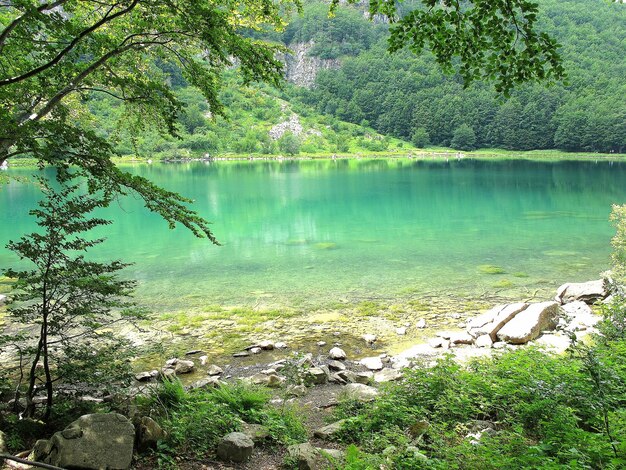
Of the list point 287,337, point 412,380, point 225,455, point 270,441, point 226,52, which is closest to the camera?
point 225,455

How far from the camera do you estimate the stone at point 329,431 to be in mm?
6797

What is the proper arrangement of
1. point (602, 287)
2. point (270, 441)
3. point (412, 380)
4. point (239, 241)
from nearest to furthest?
point (270, 441), point (412, 380), point (602, 287), point (239, 241)

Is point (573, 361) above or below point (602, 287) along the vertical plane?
above

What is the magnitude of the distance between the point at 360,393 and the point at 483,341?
525 cm

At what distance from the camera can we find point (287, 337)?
44.4 feet

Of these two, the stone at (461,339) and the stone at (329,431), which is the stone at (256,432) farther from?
the stone at (461,339)

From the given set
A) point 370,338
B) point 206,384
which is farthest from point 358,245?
point 206,384

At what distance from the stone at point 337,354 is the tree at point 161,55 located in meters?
6.12

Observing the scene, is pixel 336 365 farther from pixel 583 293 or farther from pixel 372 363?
pixel 583 293

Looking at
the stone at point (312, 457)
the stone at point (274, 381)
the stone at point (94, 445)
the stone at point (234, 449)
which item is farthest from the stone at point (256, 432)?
the stone at point (274, 381)

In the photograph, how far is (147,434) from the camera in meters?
5.86

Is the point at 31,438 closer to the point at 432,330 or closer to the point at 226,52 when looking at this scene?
the point at 226,52

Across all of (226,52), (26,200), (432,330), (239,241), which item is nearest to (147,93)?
(226,52)

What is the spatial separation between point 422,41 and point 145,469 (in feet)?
19.7
